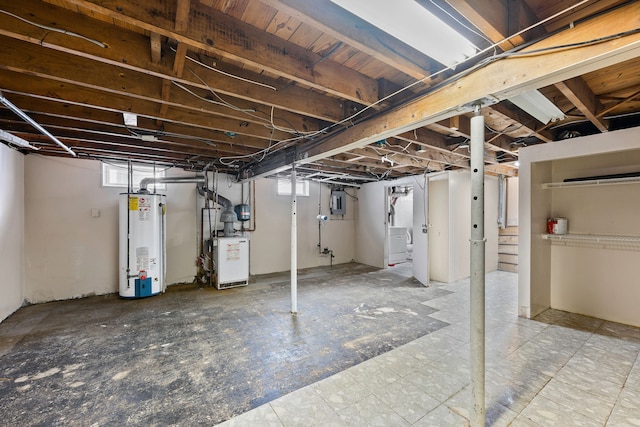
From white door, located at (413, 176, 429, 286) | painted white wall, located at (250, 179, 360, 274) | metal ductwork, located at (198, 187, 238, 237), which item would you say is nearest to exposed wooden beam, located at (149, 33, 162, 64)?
metal ductwork, located at (198, 187, 238, 237)

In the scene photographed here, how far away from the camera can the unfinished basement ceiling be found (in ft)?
4.17

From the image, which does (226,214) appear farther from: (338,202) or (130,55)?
(130,55)

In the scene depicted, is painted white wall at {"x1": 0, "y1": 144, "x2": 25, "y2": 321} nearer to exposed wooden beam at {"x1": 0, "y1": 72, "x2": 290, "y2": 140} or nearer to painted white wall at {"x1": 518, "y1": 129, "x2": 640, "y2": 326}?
exposed wooden beam at {"x1": 0, "y1": 72, "x2": 290, "y2": 140}

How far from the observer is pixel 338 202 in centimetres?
680

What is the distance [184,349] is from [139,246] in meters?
2.32

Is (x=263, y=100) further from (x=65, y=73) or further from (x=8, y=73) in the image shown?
(x=8, y=73)

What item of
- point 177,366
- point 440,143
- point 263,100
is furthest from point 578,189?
point 177,366

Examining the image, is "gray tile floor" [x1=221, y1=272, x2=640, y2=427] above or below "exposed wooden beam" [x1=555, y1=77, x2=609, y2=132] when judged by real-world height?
below

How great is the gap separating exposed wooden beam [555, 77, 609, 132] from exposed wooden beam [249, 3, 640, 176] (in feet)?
2.47

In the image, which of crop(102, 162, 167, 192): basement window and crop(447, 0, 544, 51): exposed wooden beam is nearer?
crop(447, 0, 544, 51): exposed wooden beam

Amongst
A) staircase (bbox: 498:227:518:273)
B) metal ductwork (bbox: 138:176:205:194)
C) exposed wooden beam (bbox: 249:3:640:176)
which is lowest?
staircase (bbox: 498:227:518:273)

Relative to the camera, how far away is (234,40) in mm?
1509

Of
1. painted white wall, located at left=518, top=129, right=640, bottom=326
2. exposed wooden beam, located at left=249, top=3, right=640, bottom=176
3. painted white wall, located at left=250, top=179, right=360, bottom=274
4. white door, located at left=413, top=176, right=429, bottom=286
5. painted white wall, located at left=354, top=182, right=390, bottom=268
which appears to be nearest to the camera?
exposed wooden beam, located at left=249, top=3, right=640, bottom=176

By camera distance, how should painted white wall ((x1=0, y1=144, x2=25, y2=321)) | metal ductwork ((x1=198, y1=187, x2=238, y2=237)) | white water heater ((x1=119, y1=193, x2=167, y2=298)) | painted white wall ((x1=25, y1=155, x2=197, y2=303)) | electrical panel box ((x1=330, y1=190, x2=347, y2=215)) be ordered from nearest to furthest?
painted white wall ((x1=0, y1=144, x2=25, y2=321)) < painted white wall ((x1=25, y1=155, x2=197, y2=303)) < white water heater ((x1=119, y1=193, x2=167, y2=298)) < metal ductwork ((x1=198, y1=187, x2=238, y2=237)) < electrical panel box ((x1=330, y1=190, x2=347, y2=215))
